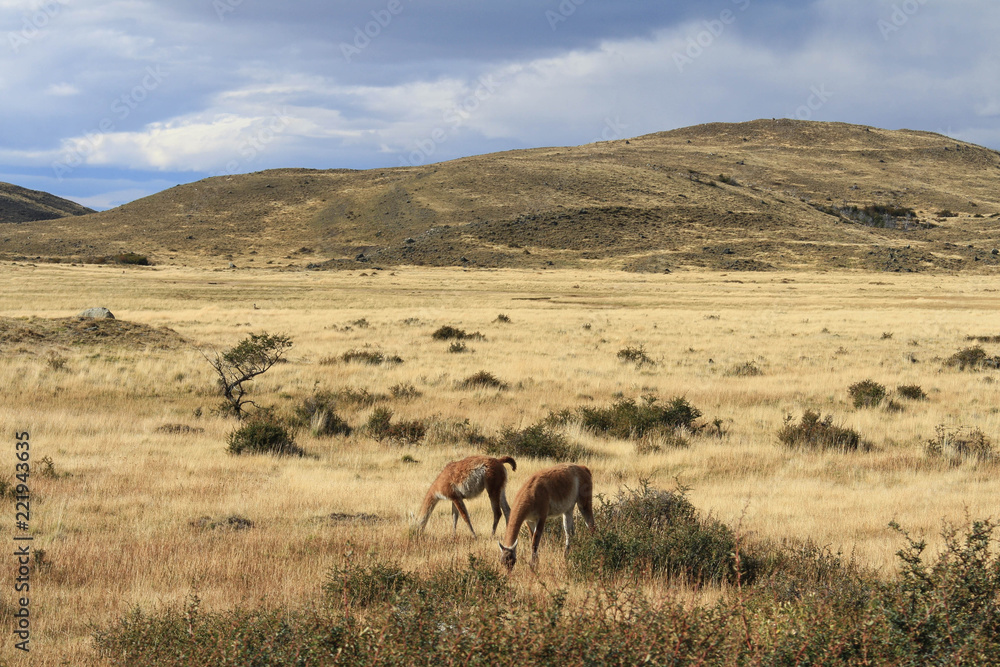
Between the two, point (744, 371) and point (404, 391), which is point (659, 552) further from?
point (744, 371)

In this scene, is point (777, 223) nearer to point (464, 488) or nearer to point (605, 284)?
point (605, 284)

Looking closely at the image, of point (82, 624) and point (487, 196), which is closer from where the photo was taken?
point (82, 624)

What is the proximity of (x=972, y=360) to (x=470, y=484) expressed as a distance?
75.0 ft

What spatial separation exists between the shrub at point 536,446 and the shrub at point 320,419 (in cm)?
323

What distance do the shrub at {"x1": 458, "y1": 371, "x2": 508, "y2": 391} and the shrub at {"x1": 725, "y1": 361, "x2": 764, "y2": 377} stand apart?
24.5 ft

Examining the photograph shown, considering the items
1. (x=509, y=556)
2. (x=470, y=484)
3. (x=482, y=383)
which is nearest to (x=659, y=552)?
(x=509, y=556)

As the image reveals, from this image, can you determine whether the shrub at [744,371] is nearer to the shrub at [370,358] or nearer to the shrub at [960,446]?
the shrub at [960,446]

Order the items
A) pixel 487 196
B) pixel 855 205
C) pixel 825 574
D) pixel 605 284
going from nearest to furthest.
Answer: pixel 825 574
pixel 605 284
pixel 487 196
pixel 855 205

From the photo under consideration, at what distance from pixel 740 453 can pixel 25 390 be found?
52.0 feet

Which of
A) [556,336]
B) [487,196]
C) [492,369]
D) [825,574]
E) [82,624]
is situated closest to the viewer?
[82,624]

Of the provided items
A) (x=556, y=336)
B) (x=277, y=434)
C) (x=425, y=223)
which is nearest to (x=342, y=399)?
(x=277, y=434)

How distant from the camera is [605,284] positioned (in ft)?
221

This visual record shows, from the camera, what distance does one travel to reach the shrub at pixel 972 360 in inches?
877

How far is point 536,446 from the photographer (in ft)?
38.4
